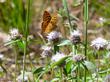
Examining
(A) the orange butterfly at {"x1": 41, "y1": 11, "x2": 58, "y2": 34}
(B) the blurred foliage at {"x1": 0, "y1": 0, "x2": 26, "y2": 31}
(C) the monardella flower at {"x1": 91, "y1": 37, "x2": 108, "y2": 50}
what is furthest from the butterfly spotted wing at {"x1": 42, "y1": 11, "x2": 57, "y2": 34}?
(B) the blurred foliage at {"x1": 0, "y1": 0, "x2": 26, "y2": 31}

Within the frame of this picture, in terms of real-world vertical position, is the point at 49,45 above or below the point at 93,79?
above

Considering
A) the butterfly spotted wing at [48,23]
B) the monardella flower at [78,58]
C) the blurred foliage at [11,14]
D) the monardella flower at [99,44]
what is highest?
the butterfly spotted wing at [48,23]

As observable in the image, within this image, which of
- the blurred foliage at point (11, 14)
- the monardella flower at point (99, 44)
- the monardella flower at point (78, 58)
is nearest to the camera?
the monardella flower at point (78, 58)

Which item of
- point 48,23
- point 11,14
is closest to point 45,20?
point 48,23

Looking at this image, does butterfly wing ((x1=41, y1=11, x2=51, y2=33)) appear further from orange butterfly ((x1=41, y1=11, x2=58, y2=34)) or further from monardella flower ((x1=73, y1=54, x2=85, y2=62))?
monardella flower ((x1=73, y1=54, x2=85, y2=62))

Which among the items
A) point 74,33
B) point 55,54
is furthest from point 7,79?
point 74,33

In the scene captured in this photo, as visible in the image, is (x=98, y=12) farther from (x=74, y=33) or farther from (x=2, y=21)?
(x=74, y=33)

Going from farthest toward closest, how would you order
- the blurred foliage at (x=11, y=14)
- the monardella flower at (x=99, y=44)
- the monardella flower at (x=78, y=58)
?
1. the blurred foliage at (x=11, y=14)
2. the monardella flower at (x=99, y=44)
3. the monardella flower at (x=78, y=58)

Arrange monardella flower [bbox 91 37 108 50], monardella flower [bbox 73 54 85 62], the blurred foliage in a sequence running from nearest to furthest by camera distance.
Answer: monardella flower [bbox 73 54 85 62], monardella flower [bbox 91 37 108 50], the blurred foliage

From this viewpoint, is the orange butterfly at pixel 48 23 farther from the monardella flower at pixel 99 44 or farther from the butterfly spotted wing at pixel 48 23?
the monardella flower at pixel 99 44

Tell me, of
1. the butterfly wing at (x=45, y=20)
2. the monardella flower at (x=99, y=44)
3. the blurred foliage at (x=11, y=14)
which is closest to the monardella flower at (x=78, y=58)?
the monardella flower at (x=99, y=44)

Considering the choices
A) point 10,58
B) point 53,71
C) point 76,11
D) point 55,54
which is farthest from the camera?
point 76,11
